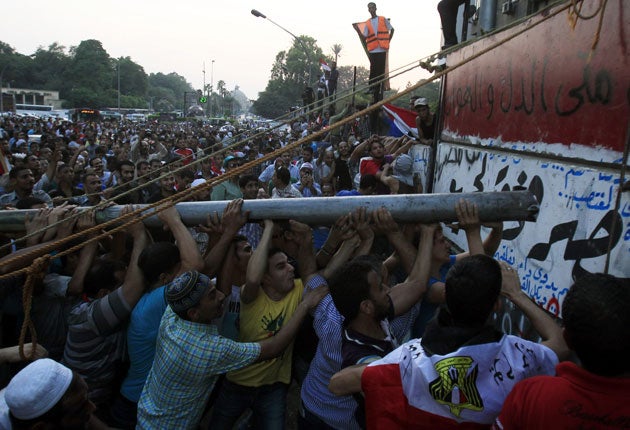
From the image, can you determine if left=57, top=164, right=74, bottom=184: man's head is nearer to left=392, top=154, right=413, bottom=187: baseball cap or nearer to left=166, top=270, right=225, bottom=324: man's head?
left=392, top=154, right=413, bottom=187: baseball cap

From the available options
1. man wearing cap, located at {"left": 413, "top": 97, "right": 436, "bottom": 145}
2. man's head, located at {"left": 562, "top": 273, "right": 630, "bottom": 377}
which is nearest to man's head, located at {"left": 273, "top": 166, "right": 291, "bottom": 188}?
man wearing cap, located at {"left": 413, "top": 97, "right": 436, "bottom": 145}

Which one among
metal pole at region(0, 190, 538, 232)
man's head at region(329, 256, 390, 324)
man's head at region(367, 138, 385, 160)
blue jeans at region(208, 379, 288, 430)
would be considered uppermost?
man's head at region(367, 138, 385, 160)

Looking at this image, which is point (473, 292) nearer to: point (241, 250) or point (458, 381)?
point (458, 381)

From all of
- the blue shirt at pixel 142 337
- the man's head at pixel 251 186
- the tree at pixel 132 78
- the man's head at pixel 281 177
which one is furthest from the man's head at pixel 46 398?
the tree at pixel 132 78

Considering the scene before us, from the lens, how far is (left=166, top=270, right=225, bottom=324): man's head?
2.33 metres

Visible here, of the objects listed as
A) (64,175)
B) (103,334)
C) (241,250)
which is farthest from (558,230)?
(64,175)

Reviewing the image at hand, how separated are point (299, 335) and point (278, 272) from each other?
17.6 inches

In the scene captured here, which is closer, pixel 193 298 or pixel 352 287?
pixel 352 287

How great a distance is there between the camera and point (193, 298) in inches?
92.0

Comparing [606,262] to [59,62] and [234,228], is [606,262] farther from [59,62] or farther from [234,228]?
[59,62]

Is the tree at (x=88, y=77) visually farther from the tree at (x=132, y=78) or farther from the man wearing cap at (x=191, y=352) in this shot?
the man wearing cap at (x=191, y=352)

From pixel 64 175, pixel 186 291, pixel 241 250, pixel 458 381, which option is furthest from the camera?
pixel 64 175

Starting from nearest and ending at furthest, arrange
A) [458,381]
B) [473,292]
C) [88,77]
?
[458,381], [473,292], [88,77]

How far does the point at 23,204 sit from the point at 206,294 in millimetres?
2414
